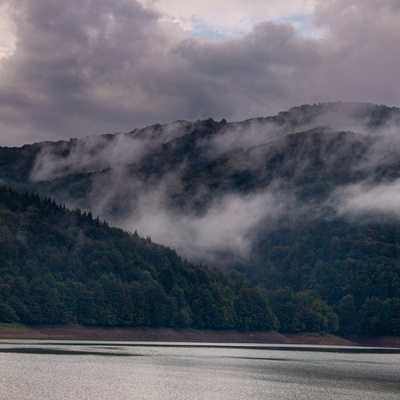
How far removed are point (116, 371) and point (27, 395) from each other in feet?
128

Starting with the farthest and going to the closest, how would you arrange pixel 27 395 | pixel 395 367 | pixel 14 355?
pixel 395 367 < pixel 14 355 < pixel 27 395

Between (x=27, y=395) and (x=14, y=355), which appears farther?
(x=14, y=355)

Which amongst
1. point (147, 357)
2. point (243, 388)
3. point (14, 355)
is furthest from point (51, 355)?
point (243, 388)

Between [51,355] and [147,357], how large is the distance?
22735 mm

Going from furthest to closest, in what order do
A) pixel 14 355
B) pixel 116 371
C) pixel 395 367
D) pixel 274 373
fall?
pixel 395 367 → pixel 14 355 → pixel 274 373 → pixel 116 371

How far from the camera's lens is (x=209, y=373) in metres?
135

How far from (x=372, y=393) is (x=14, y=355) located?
75.4m

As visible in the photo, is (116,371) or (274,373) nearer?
(116,371)

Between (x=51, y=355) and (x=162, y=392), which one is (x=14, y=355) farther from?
(x=162, y=392)

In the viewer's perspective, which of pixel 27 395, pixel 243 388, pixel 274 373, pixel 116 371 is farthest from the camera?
pixel 274 373

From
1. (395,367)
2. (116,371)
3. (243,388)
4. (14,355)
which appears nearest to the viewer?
(243,388)

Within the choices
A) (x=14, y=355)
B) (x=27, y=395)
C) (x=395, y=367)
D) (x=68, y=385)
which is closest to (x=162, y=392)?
(x=68, y=385)

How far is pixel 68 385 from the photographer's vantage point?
4112 inches

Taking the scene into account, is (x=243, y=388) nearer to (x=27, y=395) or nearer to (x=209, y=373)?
(x=209, y=373)
